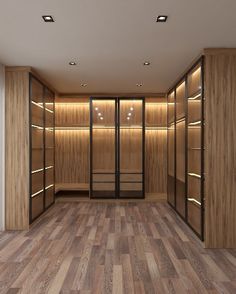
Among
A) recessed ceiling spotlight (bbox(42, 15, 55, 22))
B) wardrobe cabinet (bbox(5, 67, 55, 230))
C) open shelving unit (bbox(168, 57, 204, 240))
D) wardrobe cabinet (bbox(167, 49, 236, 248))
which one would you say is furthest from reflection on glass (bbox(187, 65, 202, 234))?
wardrobe cabinet (bbox(5, 67, 55, 230))

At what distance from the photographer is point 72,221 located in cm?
556

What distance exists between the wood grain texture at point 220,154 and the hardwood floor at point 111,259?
11.2 inches

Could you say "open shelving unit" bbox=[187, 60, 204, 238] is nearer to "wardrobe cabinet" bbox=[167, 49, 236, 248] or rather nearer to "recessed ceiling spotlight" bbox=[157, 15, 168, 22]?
"wardrobe cabinet" bbox=[167, 49, 236, 248]

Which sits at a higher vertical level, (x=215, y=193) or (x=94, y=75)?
(x=94, y=75)

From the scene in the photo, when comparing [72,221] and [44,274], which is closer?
[44,274]

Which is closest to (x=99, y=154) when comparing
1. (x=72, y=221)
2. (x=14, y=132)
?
(x=72, y=221)

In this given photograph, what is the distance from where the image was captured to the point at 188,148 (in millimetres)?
5125

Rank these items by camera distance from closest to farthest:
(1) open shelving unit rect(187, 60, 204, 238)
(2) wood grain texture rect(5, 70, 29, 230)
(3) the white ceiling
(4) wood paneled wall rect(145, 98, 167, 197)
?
(3) the white ceiling < (1) open shelving unit rect(187, 60, 204, 238) < (2) wood grain texture rect(5, 70, 29, 230) < (4) wood paneled wall rect(145, 98, 167, 197)

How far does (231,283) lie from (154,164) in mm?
5107

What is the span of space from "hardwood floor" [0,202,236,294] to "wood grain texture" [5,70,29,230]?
320 millimetres

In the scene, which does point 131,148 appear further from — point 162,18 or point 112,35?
point 162,18

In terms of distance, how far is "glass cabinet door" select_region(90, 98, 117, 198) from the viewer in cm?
743

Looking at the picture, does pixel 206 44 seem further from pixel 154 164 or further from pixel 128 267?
pixel 154 164

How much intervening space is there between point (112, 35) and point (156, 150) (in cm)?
481
